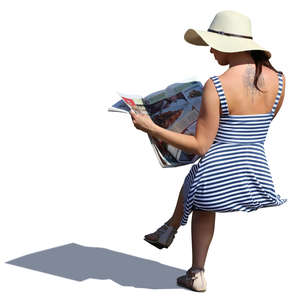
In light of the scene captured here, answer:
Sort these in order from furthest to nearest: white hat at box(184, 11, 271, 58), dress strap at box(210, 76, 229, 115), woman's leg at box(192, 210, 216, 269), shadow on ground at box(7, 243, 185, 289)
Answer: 1. shadow on ground at box(7, 243, 185, 289)
2. woman's leg at box(192, 210, 216, 269)
3. white hat at box(184, 11, 271, 58)
4. dress strap at box(210, 76, 229, 115)

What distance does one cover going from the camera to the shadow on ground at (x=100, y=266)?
6.49m

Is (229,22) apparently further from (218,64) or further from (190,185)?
(190,185)

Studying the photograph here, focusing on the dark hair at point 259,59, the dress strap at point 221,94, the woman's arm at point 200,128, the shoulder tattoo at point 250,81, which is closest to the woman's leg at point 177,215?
the woman's arm at point 200,128

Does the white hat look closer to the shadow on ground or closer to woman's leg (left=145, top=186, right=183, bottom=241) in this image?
woman's leg (left=145, top=186, right=183, bottom=241)

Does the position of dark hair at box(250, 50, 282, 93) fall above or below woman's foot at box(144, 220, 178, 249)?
above

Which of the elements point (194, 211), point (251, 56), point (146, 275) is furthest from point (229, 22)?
point (146, 275)

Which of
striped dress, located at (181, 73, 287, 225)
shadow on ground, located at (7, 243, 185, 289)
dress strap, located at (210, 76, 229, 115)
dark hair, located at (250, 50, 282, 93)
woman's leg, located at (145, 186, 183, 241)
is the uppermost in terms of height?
dark hair, located at (250, 50, 282, 93)

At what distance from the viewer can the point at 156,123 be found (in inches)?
251

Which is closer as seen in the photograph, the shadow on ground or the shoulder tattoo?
the shoulder tattoo

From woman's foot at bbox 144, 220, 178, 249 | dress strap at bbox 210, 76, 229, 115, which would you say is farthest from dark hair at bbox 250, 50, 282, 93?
woman's foot at bbox 144, 220, 178, 249

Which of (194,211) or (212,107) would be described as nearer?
(212,107)

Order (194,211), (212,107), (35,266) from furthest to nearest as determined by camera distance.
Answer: (35,266) → (194,211) → (212,107)

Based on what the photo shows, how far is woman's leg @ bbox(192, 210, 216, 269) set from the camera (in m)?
6.26

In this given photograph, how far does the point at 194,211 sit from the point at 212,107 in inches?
31.7
